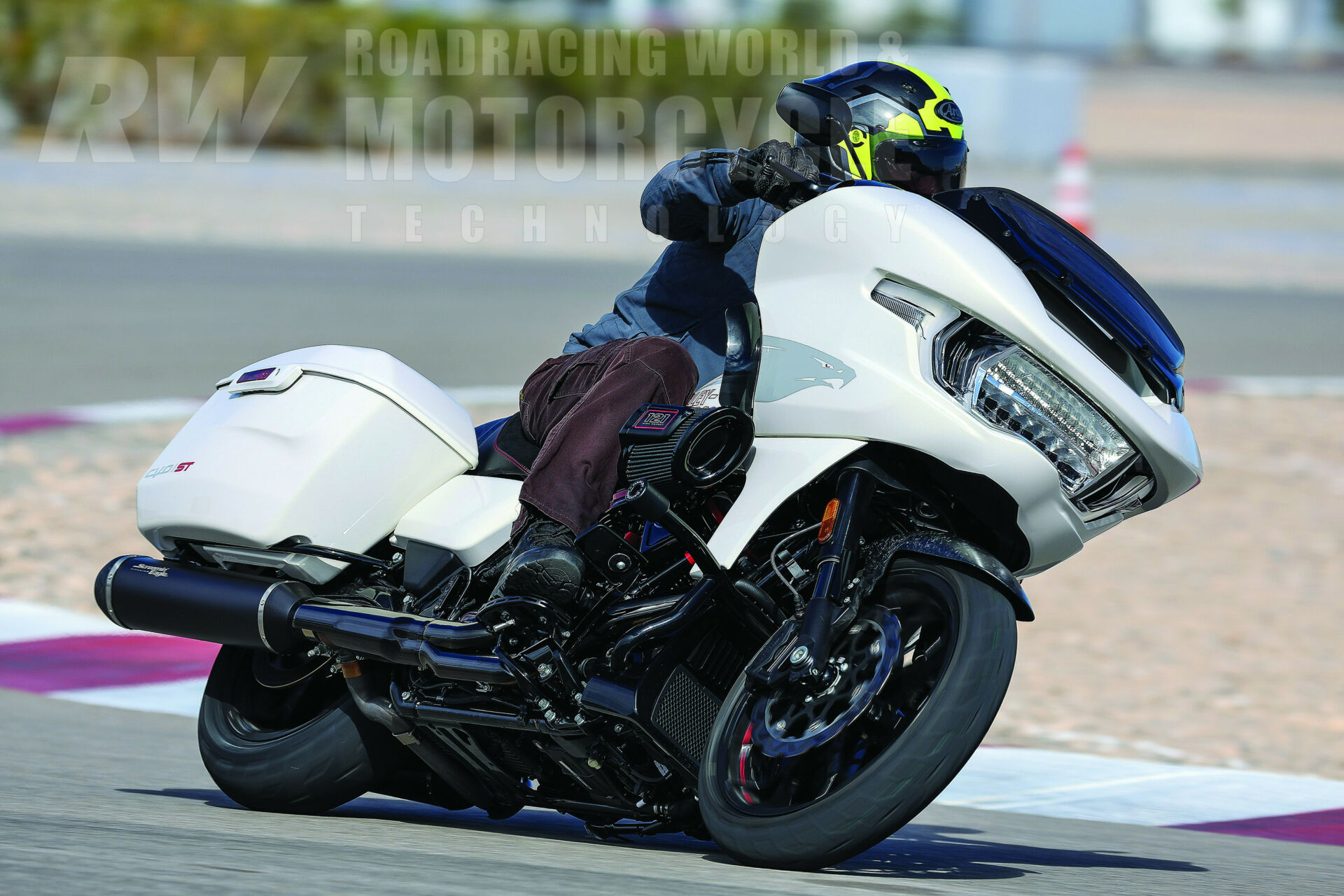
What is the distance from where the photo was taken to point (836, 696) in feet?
11.0

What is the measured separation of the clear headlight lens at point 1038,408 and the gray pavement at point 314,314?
7.52 meters

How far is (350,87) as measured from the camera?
87.7 feet

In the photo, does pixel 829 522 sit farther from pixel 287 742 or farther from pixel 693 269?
pixel 287 742

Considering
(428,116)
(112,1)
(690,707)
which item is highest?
(690,707)

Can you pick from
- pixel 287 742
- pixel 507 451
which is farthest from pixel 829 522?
pixel 287 742

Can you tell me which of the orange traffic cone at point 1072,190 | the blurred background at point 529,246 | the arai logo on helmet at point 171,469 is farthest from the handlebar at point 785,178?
the orange traffic cone at point 1072,190

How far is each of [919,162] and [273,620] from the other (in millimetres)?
1657

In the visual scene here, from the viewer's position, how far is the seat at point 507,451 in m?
4.11

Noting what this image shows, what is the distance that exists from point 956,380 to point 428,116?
82.7ft

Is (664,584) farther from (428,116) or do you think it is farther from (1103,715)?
(428,116)

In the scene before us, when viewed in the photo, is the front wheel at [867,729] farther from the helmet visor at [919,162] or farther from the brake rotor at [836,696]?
the helmet visor at [919,162]

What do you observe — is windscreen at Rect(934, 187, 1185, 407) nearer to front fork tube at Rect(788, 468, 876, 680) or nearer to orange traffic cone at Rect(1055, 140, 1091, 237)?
front fork tube at Rect(788, 468, 876, 680)

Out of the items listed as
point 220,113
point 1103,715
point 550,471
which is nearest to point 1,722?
point 550,471

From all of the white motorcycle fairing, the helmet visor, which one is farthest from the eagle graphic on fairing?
the helmet visor
